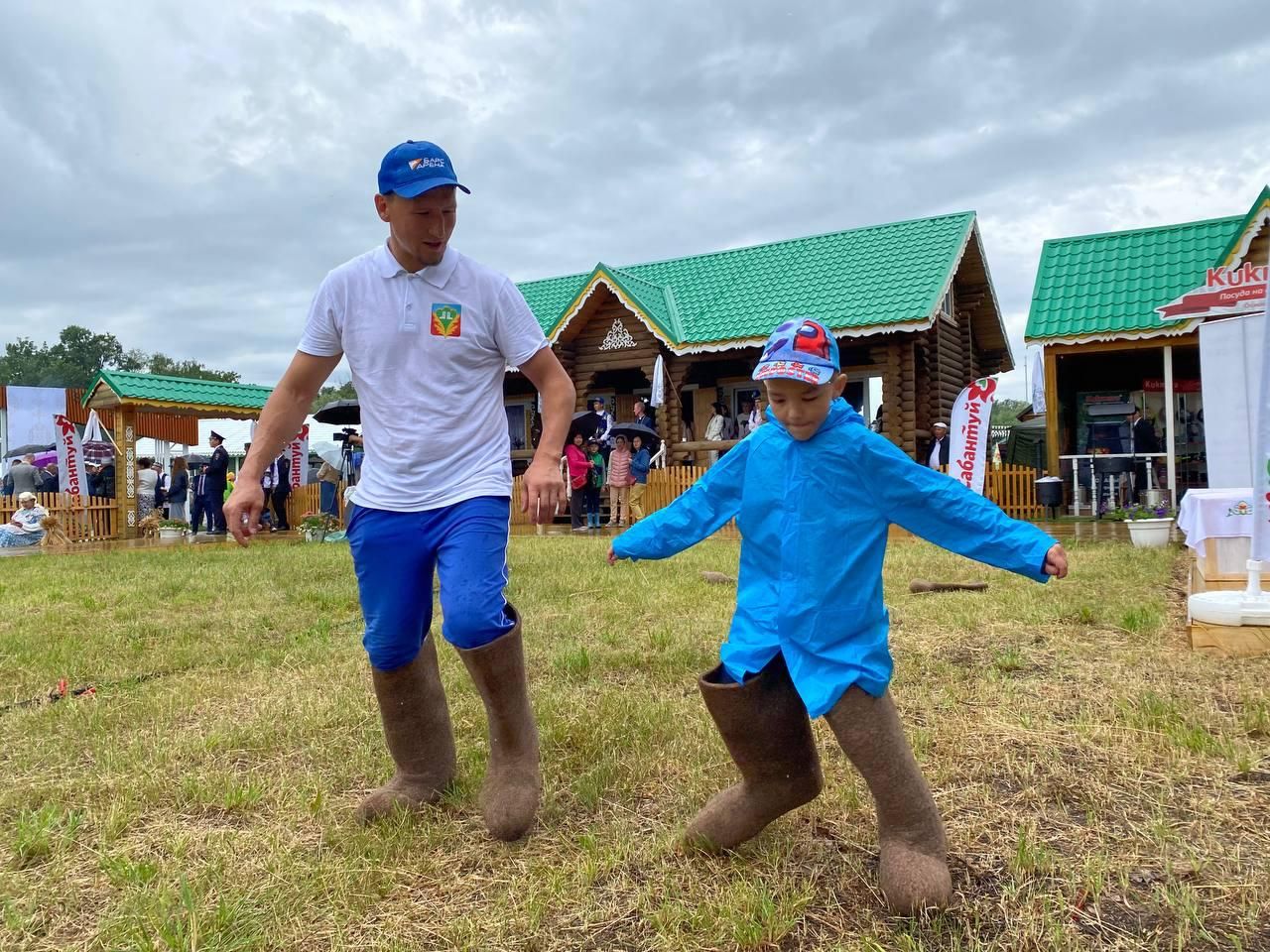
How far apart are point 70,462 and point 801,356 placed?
18.9 metres

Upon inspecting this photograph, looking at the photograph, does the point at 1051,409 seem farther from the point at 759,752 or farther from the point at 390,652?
the point at 390,652

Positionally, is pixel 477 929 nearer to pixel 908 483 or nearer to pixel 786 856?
pixel 786 856

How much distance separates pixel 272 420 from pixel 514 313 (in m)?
0.92

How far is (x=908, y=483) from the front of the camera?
2.51m

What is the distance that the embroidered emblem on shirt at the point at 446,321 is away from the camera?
3.05 m

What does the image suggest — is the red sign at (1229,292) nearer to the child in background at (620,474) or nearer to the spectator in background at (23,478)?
the child in background at (620,474)

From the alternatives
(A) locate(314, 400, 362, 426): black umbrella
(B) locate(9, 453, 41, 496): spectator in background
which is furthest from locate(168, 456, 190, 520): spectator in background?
(A) locate(314, 400, 362, 426): black umbrella


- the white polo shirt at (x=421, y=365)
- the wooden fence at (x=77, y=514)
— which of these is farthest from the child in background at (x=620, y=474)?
the white polo shirt at (x=421, y=365)

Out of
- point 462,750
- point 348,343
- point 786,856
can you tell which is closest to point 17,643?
point 462,750

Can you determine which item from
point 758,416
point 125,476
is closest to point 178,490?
point 125,476

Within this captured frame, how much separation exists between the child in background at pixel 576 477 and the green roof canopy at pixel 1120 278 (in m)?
8.07

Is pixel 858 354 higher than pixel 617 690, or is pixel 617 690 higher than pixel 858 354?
pixel 858 354

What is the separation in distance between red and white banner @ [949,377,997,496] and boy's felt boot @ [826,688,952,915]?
10.3 metres

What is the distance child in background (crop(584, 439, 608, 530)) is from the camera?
1836cm
